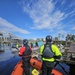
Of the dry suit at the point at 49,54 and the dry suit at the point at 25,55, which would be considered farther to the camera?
the dry suit at the point at 25,55

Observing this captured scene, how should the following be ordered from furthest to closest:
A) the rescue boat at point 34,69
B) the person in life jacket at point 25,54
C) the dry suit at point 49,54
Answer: the rescue boat at point 34,69 < the person in life jacket at point 25,54 < the dry suit at point 49,54

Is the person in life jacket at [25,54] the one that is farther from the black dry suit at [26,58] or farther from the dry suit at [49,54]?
the dry suit at [49,54]

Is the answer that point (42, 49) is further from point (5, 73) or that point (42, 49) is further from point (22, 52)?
point (5, 73)

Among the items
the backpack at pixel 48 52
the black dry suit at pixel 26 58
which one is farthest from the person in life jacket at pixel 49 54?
the black dry suit at pixel 26 58

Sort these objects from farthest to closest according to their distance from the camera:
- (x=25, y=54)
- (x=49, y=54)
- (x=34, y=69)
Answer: (x=34, y=69) < (x=25, y=54) < (x=49, y=54)

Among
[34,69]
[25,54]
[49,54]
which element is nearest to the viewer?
[49,54]

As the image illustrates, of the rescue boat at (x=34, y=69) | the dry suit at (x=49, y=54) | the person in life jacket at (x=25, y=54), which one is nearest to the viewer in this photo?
the dry suit at (x=49, y=54)

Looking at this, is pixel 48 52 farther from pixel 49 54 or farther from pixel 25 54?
pixel 25 54

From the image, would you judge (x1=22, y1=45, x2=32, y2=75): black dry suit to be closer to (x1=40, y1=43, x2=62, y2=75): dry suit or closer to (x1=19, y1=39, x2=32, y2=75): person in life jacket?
(x1=19, y1=39, x2=32, y2=75): person in life jacket

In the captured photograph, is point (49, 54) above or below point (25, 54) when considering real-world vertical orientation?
above

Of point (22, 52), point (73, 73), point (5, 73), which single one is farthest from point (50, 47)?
point (5, 73)

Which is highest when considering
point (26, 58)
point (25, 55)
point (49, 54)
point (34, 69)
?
point (49, 54)

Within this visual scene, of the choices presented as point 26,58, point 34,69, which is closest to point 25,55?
point 26,58

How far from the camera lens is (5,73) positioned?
13.4 meters
